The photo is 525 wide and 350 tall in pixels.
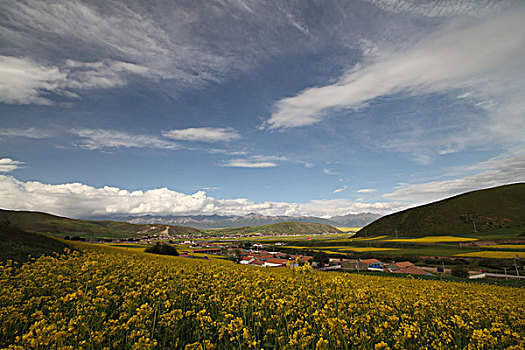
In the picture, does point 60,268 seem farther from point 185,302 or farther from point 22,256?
point 22,256

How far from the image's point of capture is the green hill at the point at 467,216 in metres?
110

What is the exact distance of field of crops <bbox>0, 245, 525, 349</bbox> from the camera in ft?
14.1

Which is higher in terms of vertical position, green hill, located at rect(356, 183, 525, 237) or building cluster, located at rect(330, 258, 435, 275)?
green hill, located at rect(356, 183, 525, 237)

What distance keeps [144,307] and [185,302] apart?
219cm

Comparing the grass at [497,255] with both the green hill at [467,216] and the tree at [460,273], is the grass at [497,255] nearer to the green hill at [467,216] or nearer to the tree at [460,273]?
the tree at [460,273]

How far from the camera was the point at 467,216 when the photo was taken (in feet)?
405

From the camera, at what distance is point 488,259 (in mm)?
55844

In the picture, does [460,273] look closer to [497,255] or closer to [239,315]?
[497,255]

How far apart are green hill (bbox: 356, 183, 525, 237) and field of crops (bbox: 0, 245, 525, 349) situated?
130 meters

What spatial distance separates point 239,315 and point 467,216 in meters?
160

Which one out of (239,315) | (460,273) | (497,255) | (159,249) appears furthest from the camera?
(159,249)

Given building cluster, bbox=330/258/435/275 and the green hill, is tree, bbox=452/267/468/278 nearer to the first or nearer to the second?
building cluster, bbox=330/258/435/275

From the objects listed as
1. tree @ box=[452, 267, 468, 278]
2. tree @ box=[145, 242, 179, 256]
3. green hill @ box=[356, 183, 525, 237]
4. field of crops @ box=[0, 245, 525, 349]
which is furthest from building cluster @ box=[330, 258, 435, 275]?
green hill @ box=[356, 183, 525, 237]

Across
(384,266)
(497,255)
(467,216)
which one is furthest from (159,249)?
(467,216)
